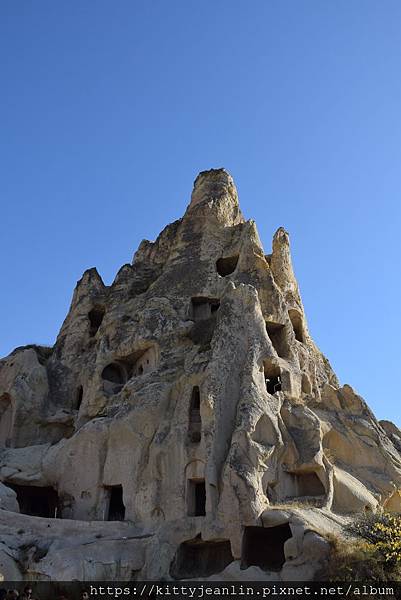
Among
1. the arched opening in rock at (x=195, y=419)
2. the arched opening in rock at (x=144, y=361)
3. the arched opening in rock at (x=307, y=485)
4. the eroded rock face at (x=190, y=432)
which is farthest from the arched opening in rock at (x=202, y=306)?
the arched opening in rock at (x=307, y=485)

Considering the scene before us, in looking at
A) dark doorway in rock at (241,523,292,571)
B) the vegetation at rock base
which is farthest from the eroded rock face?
the vegetation at rock base

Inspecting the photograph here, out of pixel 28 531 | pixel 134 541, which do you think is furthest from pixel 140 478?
pixel 28 531

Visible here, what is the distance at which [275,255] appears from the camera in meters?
34.1

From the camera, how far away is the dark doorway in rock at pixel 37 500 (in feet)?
91.7

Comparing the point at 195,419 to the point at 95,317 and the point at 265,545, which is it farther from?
the point at 95,317

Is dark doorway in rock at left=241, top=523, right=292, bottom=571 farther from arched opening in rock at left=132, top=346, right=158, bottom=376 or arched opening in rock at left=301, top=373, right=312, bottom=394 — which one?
arched opening in rock at left=132, top=346, right=158, bottom=376

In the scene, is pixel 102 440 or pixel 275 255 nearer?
pixel 102 440

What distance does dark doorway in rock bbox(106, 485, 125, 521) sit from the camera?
82.5 feet

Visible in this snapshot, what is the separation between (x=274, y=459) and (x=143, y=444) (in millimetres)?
5231

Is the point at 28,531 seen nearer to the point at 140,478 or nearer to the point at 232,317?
the point at 140,478

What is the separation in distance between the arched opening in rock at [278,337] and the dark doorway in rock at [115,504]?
9240 mm

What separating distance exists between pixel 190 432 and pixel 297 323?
10.4 metres

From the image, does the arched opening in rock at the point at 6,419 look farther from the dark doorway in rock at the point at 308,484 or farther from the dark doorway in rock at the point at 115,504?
the dark doorway in rock at the point at 308,484

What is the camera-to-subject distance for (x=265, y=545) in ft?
71.6
